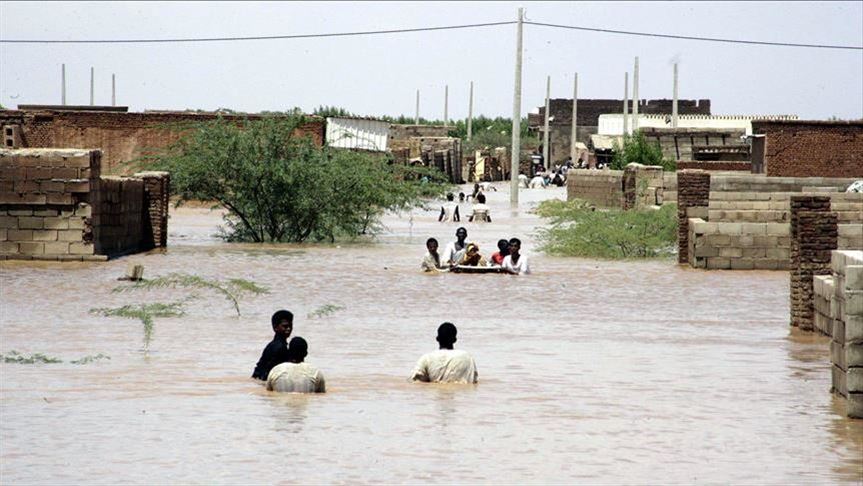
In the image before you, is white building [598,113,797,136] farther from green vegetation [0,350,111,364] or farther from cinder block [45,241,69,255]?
green vegetation [0,350,111,364]

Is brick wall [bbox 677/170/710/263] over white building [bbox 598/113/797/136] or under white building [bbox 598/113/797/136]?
under

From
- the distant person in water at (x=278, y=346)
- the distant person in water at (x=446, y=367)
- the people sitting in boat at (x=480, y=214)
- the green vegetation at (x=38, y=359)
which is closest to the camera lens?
the distant person in water at (x=278, y=346)

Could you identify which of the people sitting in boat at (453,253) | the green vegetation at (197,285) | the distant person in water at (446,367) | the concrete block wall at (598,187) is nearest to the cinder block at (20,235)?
the green vegetation at (197,285)

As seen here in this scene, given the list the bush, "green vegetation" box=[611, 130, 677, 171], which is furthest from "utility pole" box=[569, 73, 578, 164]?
the bush

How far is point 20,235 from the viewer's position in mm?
29781

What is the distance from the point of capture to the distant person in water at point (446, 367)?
15.4m

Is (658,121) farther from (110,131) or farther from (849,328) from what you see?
(849,328)

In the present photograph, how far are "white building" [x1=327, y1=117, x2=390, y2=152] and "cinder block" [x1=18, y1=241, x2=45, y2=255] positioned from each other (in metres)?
26.8

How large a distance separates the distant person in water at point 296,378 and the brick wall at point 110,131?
119 feet

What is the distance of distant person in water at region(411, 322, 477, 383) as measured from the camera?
50.5ft

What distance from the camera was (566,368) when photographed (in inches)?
679

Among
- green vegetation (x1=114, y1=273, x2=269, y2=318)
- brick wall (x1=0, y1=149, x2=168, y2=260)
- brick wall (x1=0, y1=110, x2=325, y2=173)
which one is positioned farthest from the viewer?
brick wall (x1=0, y1=110, x2=325, y2=173)

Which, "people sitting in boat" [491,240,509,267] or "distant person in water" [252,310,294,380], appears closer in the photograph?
"distant person in water" [252,310,294,380]

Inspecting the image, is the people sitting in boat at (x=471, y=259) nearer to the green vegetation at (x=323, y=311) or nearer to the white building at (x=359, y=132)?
the green vegetation at (x=323, y=311)
